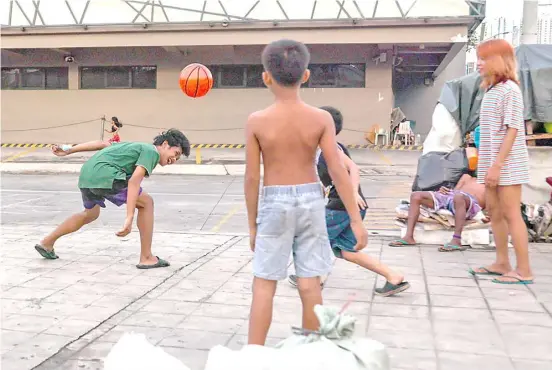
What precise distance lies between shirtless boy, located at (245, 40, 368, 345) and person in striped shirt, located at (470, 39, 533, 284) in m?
2.22

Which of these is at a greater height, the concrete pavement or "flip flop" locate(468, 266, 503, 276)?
"flip flop" locate(468, 266, 503, 276)

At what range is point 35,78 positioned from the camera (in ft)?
75.6

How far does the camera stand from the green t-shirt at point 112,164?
17.5 ft

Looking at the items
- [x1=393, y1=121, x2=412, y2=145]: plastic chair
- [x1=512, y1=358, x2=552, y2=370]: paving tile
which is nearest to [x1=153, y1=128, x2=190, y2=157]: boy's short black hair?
[x1=512, y1=358, x2=552, y2=370]: paving tile

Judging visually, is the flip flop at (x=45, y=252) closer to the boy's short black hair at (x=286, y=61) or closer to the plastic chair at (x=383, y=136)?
the boy's short black hair at (x=286, y=61)

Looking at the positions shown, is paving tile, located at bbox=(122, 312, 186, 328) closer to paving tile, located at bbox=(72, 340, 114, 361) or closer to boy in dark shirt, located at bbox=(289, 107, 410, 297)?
paving tile, located at bbox=(72, 340, 114, 361)

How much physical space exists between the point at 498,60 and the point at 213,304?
3.04m

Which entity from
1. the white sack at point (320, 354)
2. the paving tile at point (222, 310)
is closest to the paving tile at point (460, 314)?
the paving tile at point (222, 310)

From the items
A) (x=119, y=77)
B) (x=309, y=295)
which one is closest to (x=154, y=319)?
(x=309, y=295)

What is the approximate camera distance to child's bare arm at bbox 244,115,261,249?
3.00 meters

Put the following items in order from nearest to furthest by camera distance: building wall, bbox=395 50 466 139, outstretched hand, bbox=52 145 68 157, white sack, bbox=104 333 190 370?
white sack, bbox=104 333 190 370 < outstretched hand, bbox=52 145 68 157 < building wall, bbox=395 50 466 139

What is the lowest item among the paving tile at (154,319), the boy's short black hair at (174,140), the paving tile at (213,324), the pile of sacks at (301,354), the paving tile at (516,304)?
the paving tile at (154,319)

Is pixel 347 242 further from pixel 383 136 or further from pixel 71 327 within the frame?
pixel 383 136

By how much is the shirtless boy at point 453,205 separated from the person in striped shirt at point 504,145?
57.9 inches
